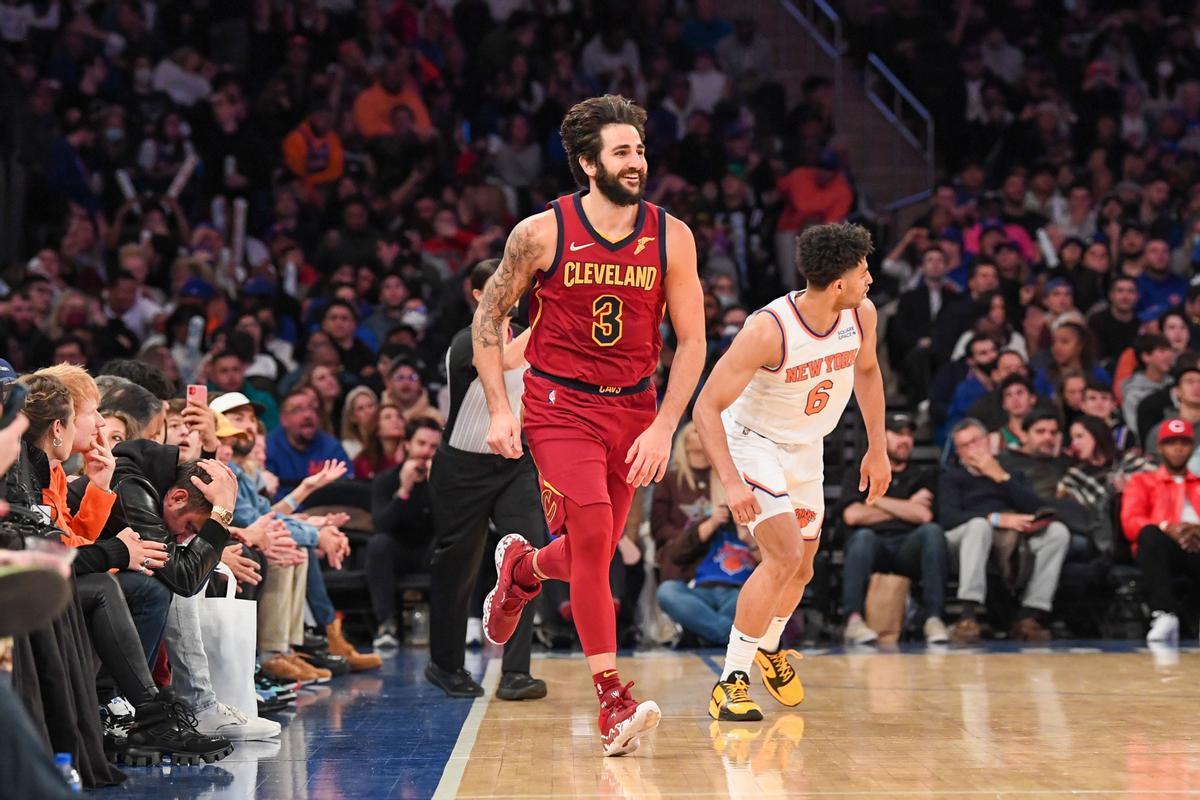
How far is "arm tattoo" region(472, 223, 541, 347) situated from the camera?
527 centimetres

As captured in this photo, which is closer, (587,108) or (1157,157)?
(587,108)

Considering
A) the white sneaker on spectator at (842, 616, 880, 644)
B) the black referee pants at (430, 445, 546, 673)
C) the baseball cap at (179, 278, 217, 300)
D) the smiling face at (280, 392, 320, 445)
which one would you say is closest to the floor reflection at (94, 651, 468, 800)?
the black referee pants at (430, 445, 546, 673)

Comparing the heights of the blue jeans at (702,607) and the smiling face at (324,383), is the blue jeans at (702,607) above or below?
below

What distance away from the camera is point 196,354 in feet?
38.2

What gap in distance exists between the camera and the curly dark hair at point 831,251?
19.9 ft

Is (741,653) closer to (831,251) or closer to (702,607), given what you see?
(831,251)

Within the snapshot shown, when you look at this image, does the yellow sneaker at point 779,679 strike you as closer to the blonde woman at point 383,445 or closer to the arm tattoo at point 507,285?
the arm tattoo at point 507,285

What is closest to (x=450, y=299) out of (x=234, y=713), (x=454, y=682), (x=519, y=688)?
(x=454, y=682)

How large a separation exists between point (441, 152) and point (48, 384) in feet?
33.7

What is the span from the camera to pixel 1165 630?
941 centimetres

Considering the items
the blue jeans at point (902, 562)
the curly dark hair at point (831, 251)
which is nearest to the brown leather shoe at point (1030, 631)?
the blue jeans at point (902, 562)

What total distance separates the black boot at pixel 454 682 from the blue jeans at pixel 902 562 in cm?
338

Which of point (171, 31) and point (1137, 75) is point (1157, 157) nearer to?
point (1137, 75)

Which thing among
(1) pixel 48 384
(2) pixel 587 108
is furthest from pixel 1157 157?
(1) pixel 48 384
